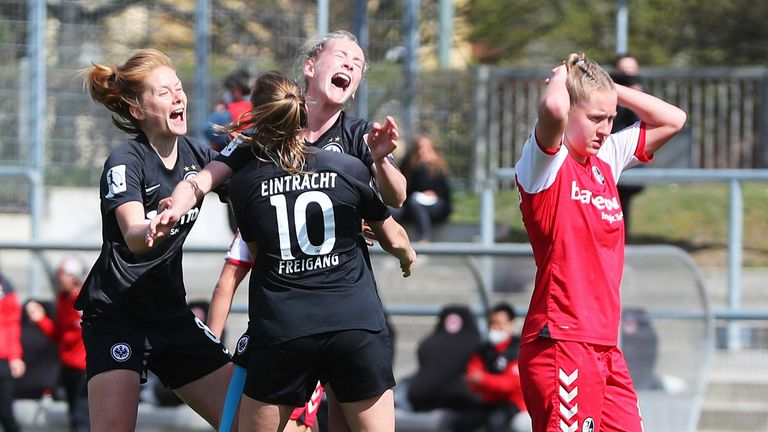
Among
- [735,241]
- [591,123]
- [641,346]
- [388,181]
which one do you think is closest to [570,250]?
[591,123]

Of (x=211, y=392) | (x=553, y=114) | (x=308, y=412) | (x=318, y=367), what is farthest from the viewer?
(x=308, y=412)

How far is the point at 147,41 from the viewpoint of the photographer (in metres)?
12.5

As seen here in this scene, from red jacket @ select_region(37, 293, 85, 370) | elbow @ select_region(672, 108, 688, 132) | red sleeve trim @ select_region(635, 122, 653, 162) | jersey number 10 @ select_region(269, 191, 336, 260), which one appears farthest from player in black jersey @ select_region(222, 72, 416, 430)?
red jacket @ select_region(37, 293, 85, 370)

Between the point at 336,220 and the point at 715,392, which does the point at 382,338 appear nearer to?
the point at 336,220

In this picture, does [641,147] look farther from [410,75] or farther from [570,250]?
[410,75]

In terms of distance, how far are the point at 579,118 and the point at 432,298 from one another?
403cm

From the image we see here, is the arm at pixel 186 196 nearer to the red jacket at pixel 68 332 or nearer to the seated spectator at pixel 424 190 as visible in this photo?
the red jacket at pixel 68 332

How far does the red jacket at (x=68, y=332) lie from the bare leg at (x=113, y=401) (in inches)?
149

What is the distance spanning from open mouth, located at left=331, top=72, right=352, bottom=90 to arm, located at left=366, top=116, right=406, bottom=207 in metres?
0.35

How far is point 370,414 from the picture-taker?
14.7 ft

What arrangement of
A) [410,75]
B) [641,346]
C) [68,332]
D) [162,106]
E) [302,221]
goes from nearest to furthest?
[302,221], [162,106], [641,346], [68,332], [410,75]

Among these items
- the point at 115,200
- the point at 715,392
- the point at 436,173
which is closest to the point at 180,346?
the point at 115,200

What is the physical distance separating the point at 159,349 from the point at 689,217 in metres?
6.75

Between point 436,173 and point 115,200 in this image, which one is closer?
point 115,200
